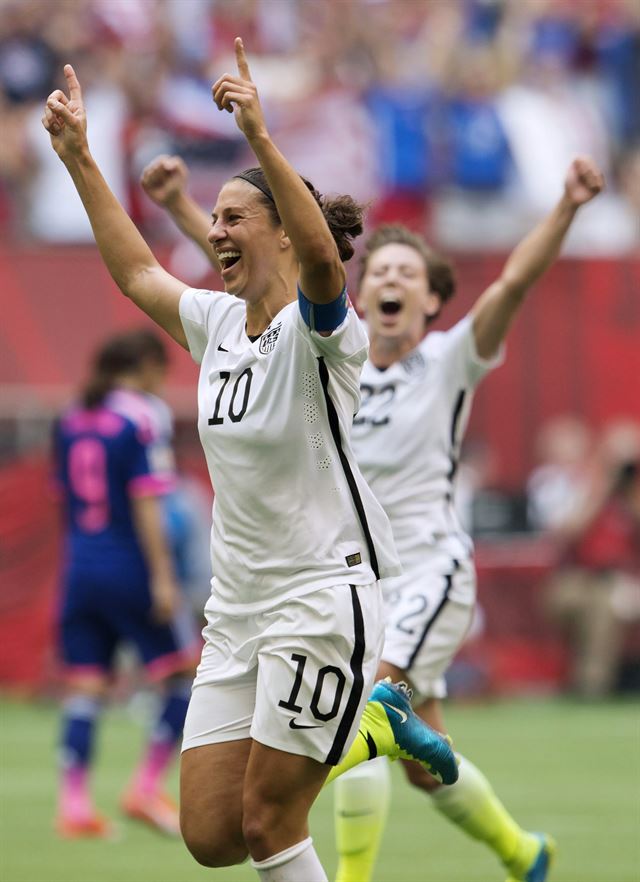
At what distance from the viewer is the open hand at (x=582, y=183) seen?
19.9 ft

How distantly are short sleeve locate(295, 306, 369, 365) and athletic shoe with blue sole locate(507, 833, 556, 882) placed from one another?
2.47m

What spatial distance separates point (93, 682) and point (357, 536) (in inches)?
158

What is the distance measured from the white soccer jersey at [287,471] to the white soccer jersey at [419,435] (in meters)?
1.41

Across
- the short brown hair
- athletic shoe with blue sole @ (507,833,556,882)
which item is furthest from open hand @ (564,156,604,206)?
athletic shoe with blue sole @ (507,833,556,882)

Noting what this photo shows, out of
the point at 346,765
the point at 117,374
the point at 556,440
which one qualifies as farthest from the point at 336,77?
the point at 346,765

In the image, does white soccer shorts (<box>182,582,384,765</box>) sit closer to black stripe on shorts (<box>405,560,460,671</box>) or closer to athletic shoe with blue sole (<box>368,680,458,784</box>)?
athletic shoe with blue sole (<box>368,680,458,784</box>)

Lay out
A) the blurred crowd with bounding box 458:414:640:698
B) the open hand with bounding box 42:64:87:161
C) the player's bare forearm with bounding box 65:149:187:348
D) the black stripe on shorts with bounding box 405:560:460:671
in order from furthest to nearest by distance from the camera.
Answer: the blurred crowd with bounding box 458:414:640:698, the black stripe on shorts with bounding box 405:560:460:671, the player's bare forearm with bounding box 65:149:187:348, the open hand with bounding box 42:64:87:161

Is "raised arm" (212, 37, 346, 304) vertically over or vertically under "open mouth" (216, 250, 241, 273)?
over

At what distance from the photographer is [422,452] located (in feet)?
19.9

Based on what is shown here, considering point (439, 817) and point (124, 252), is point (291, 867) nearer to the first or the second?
point (124, 252)

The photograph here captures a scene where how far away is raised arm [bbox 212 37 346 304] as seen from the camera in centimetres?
408

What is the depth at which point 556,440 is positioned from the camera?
14703 mm

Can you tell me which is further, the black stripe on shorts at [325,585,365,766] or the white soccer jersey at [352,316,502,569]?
the white soccer jersey at [352,316,502,569]

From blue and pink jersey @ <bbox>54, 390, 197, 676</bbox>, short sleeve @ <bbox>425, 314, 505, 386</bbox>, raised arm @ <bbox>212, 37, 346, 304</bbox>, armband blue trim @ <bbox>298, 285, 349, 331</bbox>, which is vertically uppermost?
raised arm @ <bbox>212, 37, 346, 304</bbox>
